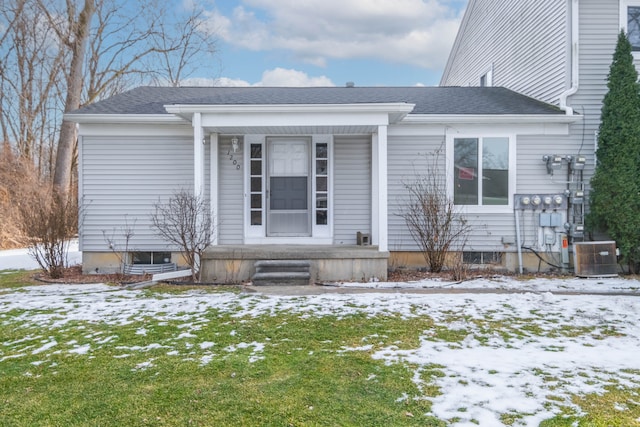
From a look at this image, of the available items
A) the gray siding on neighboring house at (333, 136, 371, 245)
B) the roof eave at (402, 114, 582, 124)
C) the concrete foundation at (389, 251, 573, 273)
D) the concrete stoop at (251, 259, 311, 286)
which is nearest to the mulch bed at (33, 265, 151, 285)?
the concrete stoop at (251, 259, 311, 286)

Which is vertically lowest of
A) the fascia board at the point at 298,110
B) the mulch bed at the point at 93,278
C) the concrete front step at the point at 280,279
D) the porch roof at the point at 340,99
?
the mulch bed at the point at 93,278

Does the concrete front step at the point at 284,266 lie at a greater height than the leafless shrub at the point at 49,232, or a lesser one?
lesser

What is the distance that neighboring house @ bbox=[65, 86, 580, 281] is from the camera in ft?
26.1

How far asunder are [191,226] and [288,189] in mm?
2129

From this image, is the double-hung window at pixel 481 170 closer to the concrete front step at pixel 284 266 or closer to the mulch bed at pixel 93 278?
the concrete front step at pixel 284 266

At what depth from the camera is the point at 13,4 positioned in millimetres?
16141

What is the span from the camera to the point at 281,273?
7.04 meters

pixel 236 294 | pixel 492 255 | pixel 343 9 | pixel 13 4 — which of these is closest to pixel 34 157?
pixel 13 4

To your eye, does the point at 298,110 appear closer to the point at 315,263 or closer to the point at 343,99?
the point at 343,99

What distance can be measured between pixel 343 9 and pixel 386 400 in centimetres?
1631

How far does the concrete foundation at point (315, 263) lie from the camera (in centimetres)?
718

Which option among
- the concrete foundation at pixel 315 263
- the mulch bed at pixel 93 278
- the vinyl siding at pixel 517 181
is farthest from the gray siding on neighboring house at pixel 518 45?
the mulch bed at pixel 93 278

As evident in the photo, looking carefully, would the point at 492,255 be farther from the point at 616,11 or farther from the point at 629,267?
the point at 616,11

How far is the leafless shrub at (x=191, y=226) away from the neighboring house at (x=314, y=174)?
349mm
